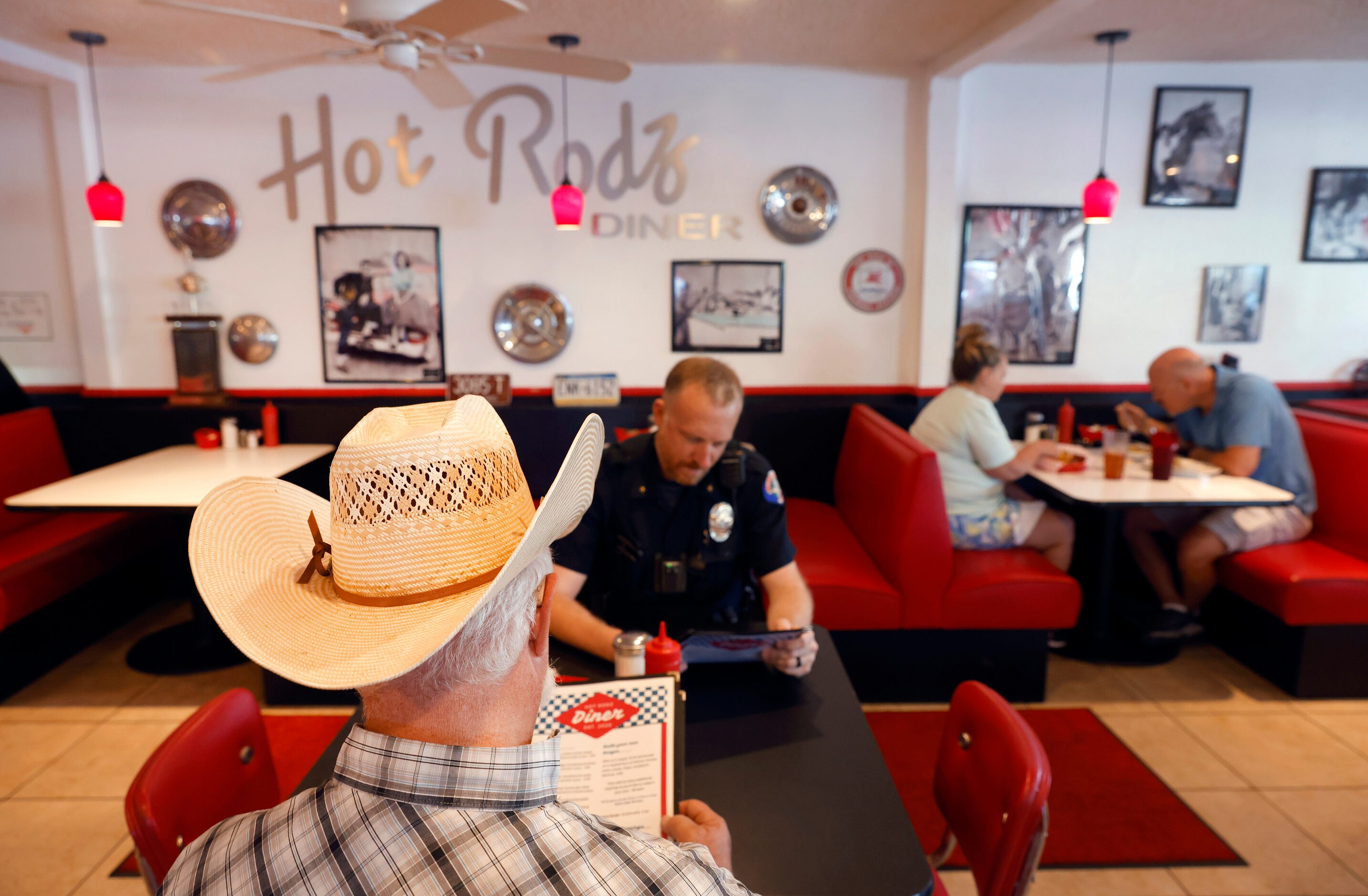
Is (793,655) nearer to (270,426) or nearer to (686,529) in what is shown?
(686,529)

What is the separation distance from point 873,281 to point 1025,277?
3.10ft

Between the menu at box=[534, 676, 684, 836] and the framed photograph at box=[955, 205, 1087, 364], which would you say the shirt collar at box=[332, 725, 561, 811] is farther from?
the framed photograph at box=[955, 205, 1087, 364]

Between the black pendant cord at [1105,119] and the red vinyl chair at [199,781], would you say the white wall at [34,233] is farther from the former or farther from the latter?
the black pendant cord at [1105,119]

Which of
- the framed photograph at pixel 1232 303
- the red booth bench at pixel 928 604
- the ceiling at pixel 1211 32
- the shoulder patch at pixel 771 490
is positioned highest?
the ceiling at pixel 1211 32

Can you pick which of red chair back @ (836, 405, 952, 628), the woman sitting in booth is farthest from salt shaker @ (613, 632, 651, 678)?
the woman sitting in booth

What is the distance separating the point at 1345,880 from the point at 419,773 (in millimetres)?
2978

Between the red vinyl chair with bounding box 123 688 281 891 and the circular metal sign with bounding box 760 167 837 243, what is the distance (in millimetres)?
4002

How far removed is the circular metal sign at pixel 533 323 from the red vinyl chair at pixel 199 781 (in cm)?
344

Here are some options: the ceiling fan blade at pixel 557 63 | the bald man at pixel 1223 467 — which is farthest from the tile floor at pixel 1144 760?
the ceiling fan blade at pixel 557 63

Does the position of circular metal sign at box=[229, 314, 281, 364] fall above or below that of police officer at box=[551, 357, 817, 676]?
above

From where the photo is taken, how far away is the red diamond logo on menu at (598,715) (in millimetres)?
1452

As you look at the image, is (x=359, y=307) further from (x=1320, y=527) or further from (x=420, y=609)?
(x=1320, y=527)

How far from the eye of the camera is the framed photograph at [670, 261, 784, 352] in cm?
491

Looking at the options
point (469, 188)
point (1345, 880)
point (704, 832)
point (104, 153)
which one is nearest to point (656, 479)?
point (704, 832)
